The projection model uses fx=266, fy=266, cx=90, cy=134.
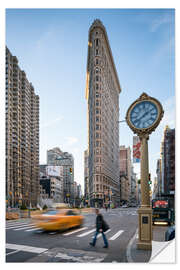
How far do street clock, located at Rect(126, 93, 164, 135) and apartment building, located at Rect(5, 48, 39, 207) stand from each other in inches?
3070

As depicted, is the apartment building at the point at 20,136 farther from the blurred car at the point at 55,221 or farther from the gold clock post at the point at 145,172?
the gold clock post at the point at 145,172

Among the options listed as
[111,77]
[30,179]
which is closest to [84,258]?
[111,77]

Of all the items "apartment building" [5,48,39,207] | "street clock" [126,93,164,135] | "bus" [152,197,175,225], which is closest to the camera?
"street clock" [126,93,164,135]

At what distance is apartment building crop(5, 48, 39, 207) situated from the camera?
92.1m

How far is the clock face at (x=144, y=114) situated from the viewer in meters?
10.3

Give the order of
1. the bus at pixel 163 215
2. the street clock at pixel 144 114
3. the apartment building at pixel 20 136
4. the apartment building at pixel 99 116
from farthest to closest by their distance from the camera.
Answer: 1. the apartment building at pixel 99 116
2. the apartment building at pixel 20 136
3. the bus at pixel 163 215
4. the street clock at pixel 144 114

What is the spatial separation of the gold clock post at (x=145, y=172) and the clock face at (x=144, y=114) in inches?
1.5

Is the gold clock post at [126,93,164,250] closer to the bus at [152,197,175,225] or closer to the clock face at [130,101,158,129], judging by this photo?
the clock face at [130,101,158,129]

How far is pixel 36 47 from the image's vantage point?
11.6 m

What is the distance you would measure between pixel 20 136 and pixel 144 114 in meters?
99.4

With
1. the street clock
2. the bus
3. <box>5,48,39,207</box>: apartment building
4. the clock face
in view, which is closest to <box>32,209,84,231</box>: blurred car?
the street clock

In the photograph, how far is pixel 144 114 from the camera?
10.6m

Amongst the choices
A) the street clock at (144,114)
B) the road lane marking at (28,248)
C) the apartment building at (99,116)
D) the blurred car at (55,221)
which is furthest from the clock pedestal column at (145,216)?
the apartment building at (99,116)
